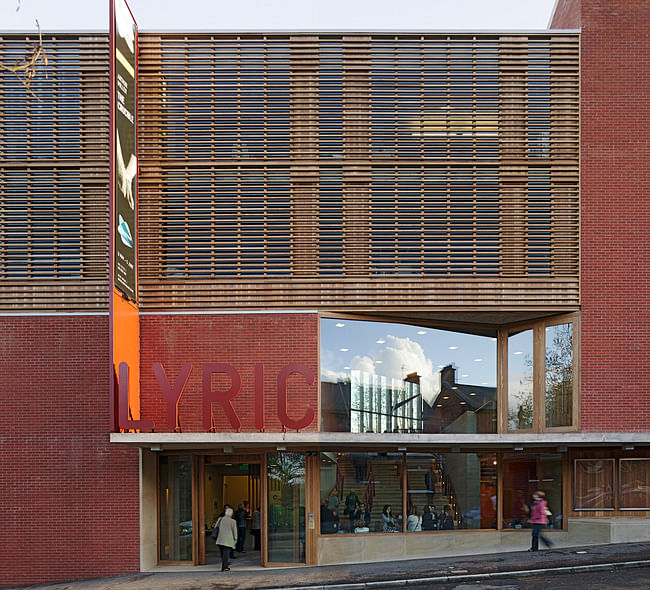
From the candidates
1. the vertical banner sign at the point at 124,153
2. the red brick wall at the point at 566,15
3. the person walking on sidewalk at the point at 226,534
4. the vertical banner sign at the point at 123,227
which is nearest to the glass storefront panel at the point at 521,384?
the person walking on sidewalk at the point at 226,534

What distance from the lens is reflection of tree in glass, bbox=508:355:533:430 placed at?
1875 cm

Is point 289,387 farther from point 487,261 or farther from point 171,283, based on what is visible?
point 487,261

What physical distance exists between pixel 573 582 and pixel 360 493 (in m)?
5.49

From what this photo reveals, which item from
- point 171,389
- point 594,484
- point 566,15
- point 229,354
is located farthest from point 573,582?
point 566,15

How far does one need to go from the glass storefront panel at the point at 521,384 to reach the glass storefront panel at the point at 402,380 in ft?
1.38

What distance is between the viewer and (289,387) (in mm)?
17891

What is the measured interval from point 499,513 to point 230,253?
879 cm

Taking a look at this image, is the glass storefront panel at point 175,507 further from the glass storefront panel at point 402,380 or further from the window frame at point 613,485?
the window frame at point 613,485

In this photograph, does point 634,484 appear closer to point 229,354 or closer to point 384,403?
point 384,403

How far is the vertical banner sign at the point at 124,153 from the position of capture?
16.2 metres

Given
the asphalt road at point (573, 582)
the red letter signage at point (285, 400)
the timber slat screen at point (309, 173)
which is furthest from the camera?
the timber slat screen at point (309, 173)

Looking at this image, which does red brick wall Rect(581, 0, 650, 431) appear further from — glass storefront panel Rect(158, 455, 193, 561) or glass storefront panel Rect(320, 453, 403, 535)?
glass storefront panel Rect(158, 455, 193, 561)

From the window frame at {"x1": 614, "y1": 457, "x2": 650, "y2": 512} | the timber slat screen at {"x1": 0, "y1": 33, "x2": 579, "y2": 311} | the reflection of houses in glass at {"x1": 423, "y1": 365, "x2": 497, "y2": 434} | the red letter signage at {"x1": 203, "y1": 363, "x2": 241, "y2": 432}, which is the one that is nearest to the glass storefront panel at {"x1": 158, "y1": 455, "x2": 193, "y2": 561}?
the red letter signage at {"x1": 203, "y1": 363, "x2": 241, "y2": 432}

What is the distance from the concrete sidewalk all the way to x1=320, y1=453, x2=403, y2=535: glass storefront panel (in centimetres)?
99
